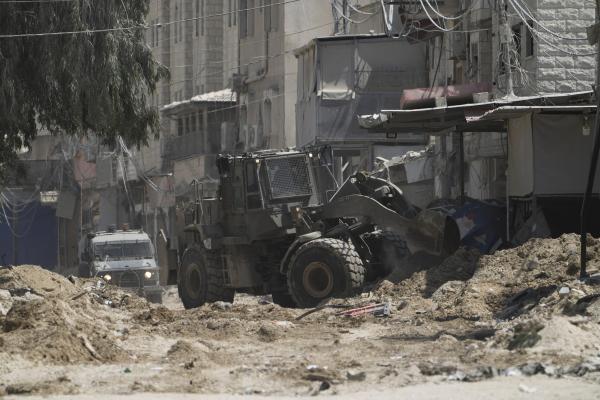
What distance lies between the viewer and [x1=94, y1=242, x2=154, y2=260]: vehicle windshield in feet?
124

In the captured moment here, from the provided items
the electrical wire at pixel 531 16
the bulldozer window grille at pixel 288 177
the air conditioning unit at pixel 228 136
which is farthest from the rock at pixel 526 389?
the air conditioning unit at pixel 228 136

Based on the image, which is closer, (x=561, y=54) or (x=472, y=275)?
(x=472, y=275)

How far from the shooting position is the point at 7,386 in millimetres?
11977

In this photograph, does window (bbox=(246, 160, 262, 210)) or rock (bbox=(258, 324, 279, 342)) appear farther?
window (bbox=(246, 160, 262, 210))

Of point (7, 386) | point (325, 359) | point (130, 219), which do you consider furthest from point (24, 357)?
point (130, 219)

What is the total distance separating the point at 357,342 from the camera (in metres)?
15.9

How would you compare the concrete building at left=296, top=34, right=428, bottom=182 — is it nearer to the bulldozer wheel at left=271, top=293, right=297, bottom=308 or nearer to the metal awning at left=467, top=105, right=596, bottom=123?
the bulldozer wheel at left=271, top=293, right=297, bottom=308

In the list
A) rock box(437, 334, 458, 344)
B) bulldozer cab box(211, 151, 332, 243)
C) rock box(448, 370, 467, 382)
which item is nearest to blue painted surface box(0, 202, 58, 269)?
bulldozer cab box(211, 151, 332, 243)

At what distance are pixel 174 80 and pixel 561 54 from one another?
1504 inches

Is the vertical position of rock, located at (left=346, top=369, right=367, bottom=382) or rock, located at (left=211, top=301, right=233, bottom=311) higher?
rock, located at (left=346, top=369, right=367, bottom=382)

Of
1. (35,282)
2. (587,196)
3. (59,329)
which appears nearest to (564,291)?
(587,196)

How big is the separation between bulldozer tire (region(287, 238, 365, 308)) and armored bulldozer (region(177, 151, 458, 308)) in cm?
2

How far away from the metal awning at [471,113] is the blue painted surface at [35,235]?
45091 mm

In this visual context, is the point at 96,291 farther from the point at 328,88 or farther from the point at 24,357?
the point at 328,88
